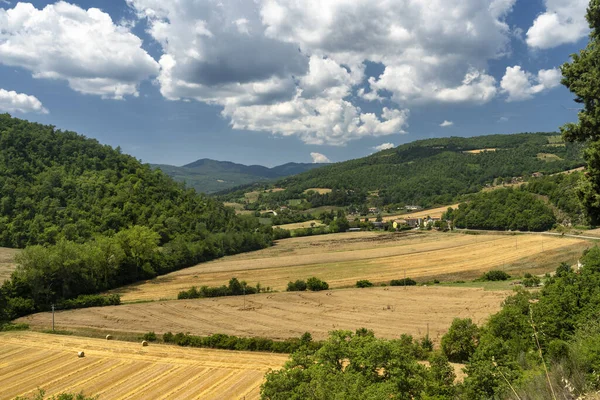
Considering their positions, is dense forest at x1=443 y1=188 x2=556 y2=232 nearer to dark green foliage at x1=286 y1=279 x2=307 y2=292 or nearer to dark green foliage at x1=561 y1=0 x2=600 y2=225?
dark green foliage at x1=286 y1=279 x2=307 y2=292

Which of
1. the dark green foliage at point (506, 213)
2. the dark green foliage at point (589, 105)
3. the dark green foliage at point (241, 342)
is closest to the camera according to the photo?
the dark green foliage at point (589, 105)

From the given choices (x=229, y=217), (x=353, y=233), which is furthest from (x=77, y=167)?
(x=353, y=233)

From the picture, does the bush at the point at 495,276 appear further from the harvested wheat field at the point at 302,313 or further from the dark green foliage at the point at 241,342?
the dark green foliage at the point at 241,342


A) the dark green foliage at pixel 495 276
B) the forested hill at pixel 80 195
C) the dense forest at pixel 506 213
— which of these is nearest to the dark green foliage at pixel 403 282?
the dark green foliage at pixel 495 276

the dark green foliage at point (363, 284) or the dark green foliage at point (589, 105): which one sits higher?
the dark green foliage at point (589, 105)

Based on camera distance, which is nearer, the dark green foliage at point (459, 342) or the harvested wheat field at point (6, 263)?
the dark green foliage at point (459, 342)

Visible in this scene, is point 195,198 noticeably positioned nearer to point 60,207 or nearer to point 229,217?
Answer: point 229,217

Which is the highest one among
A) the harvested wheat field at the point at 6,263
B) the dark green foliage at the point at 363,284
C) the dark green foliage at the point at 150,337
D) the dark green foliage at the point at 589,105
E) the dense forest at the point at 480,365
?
the dark green foliage at the point at 589,105
